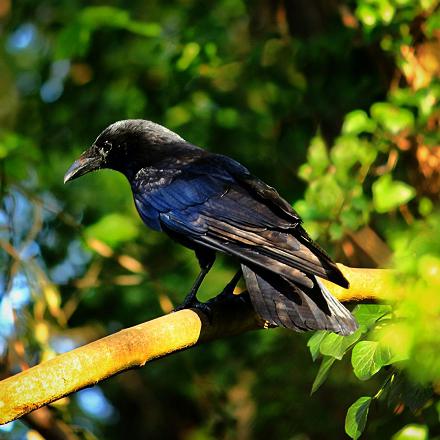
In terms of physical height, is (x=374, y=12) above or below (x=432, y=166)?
above

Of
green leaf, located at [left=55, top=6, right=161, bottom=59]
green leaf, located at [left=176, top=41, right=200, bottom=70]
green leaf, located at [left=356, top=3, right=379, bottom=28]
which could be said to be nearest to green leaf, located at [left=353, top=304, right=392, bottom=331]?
green leaf, located at [left=356, top=3, right=379, bottom=28]

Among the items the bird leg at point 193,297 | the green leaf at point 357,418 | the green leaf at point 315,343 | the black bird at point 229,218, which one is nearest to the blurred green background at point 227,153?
the green leaf at point 315,343

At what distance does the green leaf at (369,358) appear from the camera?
2922 millimetres

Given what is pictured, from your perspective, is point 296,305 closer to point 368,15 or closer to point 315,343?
point 315,343

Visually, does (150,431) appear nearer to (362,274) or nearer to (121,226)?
(121,226)

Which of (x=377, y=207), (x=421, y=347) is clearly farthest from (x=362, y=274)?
(x=421, y=347)

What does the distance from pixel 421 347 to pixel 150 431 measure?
710 centimetres

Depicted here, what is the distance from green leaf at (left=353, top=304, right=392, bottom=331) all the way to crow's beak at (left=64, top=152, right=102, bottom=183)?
250cm

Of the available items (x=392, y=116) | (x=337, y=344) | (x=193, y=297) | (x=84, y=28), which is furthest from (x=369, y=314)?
(x=84, y=28)

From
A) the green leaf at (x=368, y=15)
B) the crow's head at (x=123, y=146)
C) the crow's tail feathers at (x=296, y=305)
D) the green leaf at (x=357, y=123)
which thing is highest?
the green leaf at (x=368, y=15)

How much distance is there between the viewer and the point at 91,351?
314 centimetres

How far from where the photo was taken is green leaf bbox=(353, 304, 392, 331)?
319 centimetres

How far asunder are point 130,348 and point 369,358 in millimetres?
860

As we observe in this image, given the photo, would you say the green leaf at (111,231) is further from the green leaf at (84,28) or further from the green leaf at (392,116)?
the green leaf at (392,116)
